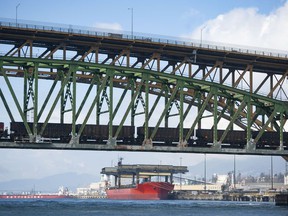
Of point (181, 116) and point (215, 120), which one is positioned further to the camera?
point (215, 120)

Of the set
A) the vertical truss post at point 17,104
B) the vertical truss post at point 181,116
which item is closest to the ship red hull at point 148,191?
the vertical truss post at point 181,116

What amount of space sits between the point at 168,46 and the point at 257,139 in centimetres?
2069

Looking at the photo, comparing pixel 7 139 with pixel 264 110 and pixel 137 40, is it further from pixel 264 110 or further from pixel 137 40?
pixel 264 110

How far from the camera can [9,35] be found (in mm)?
91812

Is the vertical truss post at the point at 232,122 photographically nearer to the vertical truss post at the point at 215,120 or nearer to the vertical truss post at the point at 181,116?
the vertical truss post at the point at 215,120

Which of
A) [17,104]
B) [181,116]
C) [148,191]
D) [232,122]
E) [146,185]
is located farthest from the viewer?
[148,191]

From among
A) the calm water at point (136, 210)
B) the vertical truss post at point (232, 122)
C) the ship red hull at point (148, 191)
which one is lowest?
the ship red hull at point (148, 191)

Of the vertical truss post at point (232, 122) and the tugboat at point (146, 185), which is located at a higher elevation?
the vertical truss post at point (232, 122)

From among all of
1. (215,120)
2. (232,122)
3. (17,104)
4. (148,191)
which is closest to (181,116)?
(215,120)

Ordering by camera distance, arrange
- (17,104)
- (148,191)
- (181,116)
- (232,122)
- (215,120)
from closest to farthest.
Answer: (17,104)
(181,116)
(215,120)
(232,122)
(148,191)

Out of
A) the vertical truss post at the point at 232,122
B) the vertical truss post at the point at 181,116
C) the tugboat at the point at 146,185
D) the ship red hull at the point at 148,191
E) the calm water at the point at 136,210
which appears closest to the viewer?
the calm water at the point at 136,210

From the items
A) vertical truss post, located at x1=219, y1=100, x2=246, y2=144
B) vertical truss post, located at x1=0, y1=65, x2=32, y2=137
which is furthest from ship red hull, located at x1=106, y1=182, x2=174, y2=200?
vertical truss post, located at x1=0, y1=65, x2=32, y2=137

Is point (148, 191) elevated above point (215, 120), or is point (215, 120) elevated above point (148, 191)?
point (215, 120)

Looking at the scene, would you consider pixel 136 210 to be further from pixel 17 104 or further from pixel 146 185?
pixel 146 185
